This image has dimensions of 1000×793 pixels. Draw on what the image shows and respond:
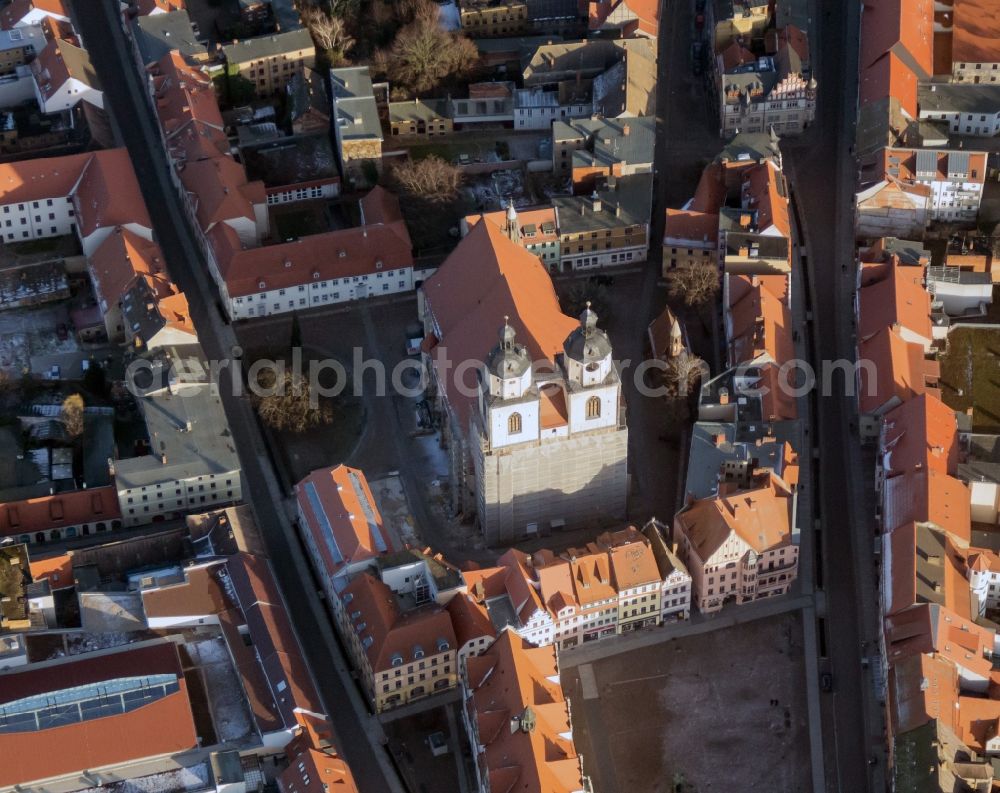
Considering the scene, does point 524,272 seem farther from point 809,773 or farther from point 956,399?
point 809,773

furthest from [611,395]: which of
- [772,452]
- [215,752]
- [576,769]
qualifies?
[215,752]

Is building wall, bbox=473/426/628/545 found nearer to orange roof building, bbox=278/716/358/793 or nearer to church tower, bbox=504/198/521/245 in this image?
church tower, bbox=504/198/521/245

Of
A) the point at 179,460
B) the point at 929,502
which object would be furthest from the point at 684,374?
the point at 179,460

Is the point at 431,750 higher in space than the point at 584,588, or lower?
lower

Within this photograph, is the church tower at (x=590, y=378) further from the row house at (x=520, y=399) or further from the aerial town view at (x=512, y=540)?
the aerial town view at (x=512, y=540)

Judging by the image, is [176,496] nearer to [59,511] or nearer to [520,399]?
[59,511]

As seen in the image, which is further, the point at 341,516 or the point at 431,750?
the point at 341,516
